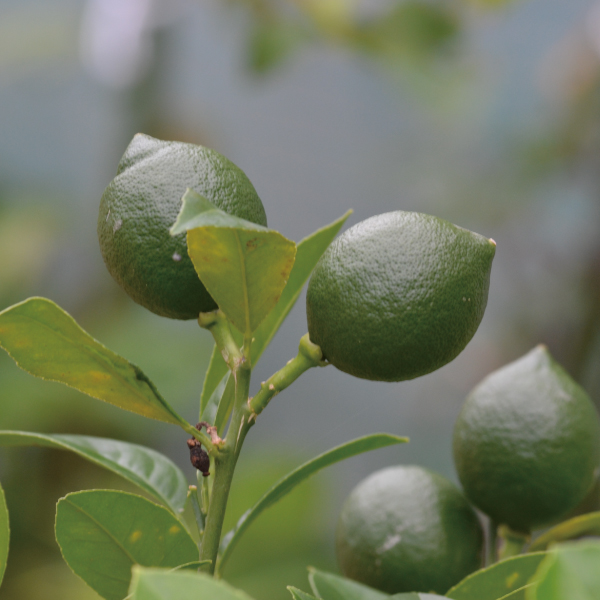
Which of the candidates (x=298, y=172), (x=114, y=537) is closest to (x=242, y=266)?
(x=114, y=537)

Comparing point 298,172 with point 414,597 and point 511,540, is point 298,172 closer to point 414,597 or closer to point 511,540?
point 511,540

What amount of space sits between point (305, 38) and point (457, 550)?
1178mm

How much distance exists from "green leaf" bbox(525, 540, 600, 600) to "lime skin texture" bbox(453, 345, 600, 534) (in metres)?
0.31

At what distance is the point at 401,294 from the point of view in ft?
1.20

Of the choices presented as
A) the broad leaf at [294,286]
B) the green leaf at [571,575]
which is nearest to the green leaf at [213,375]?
the broad leaf at [294,286]

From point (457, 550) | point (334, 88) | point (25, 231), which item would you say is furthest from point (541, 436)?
point (334, 88)

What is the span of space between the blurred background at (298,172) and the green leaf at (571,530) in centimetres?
65

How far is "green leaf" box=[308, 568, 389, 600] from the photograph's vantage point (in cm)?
35

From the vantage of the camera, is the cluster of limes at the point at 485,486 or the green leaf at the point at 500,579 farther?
the cluster of limes at the point at 485,486

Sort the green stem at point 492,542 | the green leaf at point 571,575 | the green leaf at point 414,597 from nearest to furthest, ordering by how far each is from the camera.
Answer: the green leaf at point 571,575, the green leaf at point 414,597, the green stem at point 492,542

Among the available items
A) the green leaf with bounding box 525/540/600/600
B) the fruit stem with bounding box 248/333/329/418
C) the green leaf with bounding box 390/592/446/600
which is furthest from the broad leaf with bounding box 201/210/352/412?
the green leaf with bounding box 525/540/600/600

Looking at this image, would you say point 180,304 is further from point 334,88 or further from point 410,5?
point 334,88

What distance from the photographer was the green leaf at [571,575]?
0.19m

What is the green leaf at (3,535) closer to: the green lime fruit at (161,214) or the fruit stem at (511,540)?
the green lime fruit at (161,214)
